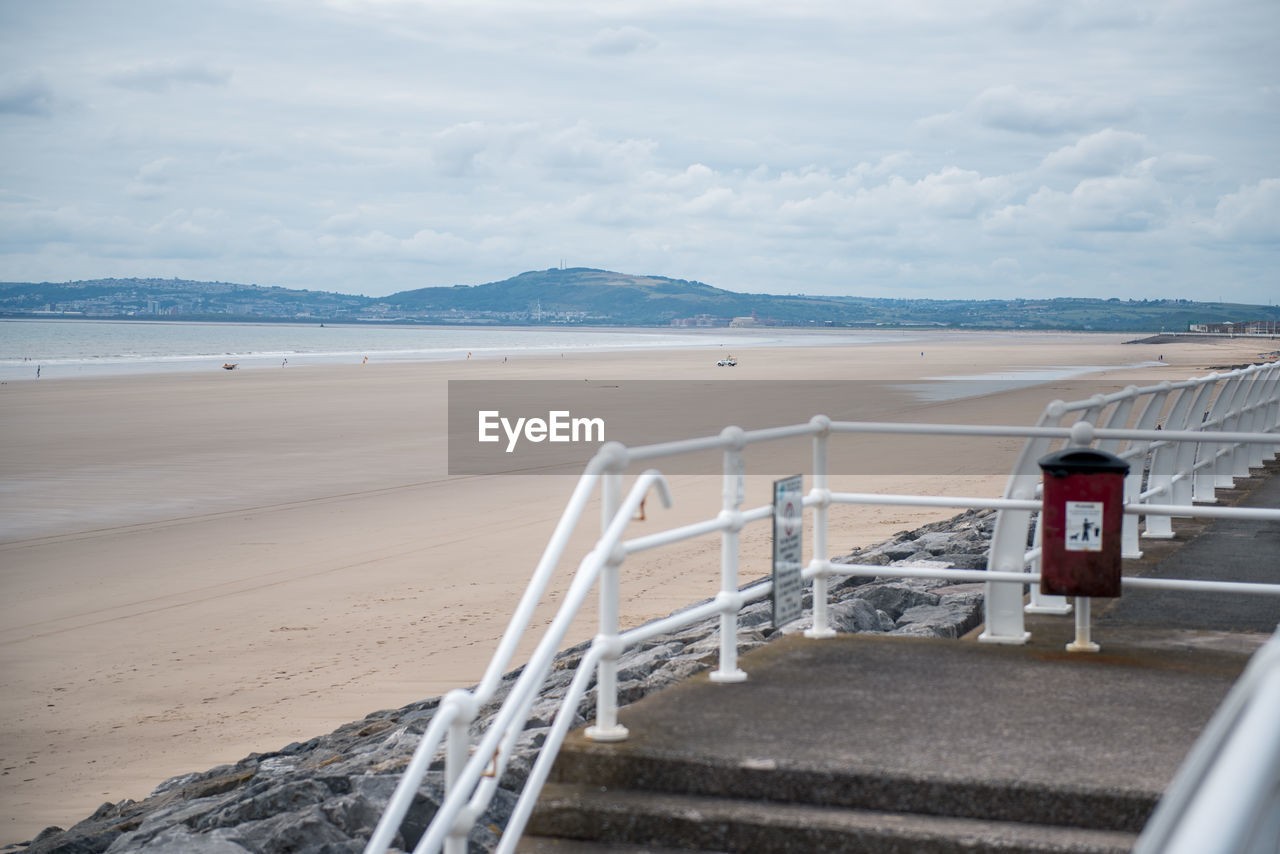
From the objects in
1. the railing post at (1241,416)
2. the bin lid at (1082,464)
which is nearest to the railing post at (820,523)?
the bin lid at (1082,464)

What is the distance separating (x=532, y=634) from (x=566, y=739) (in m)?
5.77

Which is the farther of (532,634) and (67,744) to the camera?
(532,634)

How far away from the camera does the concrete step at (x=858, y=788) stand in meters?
4.35

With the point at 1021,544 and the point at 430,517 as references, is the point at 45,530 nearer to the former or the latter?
the point at 430,517

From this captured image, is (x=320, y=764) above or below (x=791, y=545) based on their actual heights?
below

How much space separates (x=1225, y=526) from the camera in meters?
11.2

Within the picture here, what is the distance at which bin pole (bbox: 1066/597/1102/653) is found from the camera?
21.4 feet

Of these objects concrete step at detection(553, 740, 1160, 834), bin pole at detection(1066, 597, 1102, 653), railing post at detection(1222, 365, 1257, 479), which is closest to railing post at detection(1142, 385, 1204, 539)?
railing post at detection(1222, 365, 1257, 479)

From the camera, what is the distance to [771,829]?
175 inches

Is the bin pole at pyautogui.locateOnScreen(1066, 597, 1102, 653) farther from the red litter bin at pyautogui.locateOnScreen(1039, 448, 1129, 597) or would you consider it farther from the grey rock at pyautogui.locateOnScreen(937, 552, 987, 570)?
the grey rock at pyautogui.locateOnScreen(937, 552, 987, 570)

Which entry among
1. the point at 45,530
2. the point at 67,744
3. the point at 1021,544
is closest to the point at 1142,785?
the point at 1021,544

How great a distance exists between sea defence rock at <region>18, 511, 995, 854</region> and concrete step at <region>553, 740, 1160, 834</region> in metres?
1.12

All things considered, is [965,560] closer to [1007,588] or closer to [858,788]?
[1007,588]

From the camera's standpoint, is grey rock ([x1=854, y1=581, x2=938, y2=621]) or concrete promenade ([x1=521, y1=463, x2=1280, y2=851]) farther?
grey rock ([x1=854, y1=581, x2=938, y2=621])
